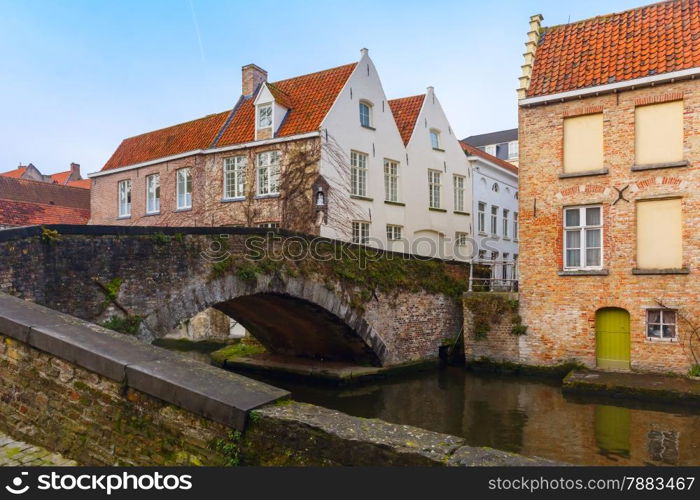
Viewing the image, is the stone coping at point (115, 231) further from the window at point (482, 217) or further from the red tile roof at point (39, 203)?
the red tile roof at point (39, 203)

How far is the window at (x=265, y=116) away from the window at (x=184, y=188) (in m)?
3.41

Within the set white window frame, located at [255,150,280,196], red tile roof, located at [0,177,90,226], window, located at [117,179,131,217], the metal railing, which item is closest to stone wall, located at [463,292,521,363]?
the metal railing

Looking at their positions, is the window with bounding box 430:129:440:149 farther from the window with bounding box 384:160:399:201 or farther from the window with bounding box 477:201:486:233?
the window with bounding box 477:201:486:233

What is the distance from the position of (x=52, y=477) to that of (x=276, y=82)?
18.6 meters

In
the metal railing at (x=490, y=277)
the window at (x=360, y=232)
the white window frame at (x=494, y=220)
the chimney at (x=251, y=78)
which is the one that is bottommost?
the metal railing at (x=490, y=277)

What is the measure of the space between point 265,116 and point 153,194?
615 cm

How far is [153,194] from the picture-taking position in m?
21.0

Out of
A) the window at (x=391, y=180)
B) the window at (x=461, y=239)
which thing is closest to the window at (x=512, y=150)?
the window at (x=461, y=239)

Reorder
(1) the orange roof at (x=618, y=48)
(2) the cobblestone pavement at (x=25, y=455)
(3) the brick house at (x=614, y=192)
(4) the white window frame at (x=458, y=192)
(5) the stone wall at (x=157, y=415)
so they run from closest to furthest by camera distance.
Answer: (5) the stone wall at (x=157, y=415)
(2) the cobblestone pavement at (x=25, y=455)
(3) the brick house at (x=614, y=192)
(1) the orange roof at (x=618, y=48)
(4) the white window frame at (x=458, y=192)

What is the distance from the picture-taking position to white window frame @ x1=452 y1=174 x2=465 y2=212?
881 inches

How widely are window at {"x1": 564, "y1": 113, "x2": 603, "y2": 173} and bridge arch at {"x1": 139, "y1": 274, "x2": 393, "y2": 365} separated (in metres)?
6.56

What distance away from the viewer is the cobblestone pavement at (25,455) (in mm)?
3971

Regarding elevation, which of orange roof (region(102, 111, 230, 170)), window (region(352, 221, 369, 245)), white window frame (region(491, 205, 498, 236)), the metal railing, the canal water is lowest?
the canal water

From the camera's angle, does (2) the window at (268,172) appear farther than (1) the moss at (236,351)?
Yes
